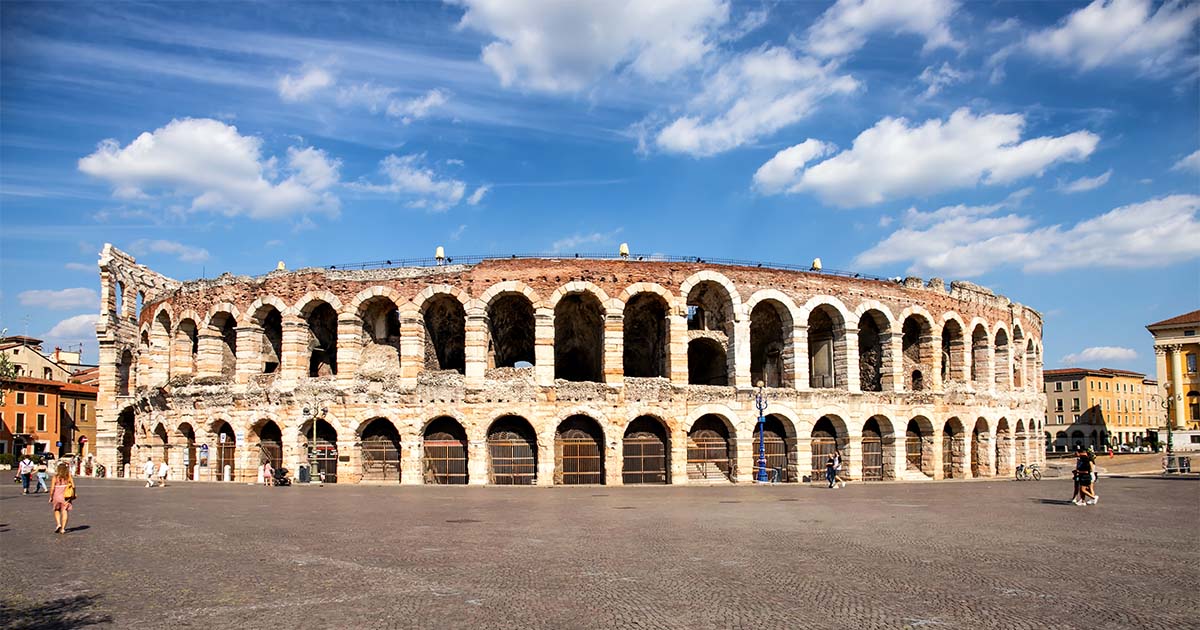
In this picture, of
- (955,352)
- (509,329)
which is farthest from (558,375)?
(955,352)

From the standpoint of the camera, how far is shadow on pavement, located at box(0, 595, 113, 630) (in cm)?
819

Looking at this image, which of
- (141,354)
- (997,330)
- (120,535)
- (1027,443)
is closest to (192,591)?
(120,535)

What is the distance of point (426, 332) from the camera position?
113ft

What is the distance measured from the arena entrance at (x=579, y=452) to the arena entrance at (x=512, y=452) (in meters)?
1.06

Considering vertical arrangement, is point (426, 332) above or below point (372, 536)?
above

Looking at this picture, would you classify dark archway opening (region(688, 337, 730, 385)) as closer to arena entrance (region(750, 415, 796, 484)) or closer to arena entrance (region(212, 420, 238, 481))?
arena entrance (region(750, 415, 796, 484))

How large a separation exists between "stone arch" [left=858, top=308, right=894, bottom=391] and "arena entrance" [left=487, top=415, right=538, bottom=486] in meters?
15.0

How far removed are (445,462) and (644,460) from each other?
7833 mm

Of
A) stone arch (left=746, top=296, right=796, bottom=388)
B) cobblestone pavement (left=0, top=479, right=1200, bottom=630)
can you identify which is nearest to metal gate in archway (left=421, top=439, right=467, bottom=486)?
cobblestone pavement (left=0, top=479, right=1200, bottom=630)

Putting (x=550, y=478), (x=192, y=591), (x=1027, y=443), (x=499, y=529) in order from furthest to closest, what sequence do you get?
(x=1027, y=443), (x=550, y=478), (x=499, y=529), (x=192, y=591)

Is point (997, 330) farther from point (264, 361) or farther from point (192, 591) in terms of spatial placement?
point (192, 591)

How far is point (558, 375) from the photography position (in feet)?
133

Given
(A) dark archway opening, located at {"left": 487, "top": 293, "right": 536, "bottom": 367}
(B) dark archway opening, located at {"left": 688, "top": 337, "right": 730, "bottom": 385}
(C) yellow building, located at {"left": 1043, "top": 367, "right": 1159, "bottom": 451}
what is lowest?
(C) yellow building, located at {"left": 1043, "top": 367, "right": 1159, "bottom": 451}

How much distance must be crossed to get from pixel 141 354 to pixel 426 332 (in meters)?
16.4
